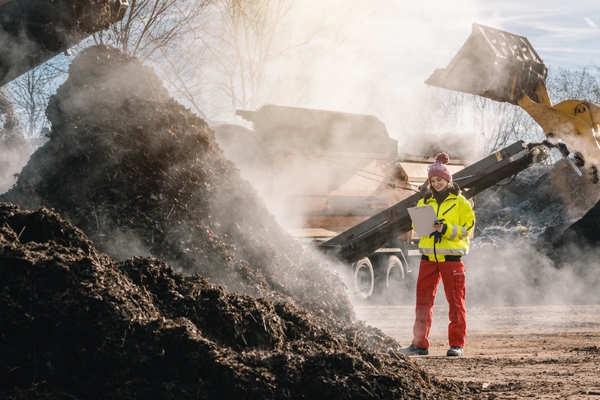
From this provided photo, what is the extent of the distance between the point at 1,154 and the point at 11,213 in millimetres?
7133

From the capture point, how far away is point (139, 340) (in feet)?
10.2

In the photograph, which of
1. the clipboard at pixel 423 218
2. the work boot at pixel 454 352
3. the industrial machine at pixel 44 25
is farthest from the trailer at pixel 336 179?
the industrial machine at pixel 44 25

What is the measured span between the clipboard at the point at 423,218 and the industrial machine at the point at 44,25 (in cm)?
347

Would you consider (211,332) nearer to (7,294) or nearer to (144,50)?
(7,294)

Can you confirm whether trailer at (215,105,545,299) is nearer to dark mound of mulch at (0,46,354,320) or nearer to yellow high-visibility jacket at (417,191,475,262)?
yellow high-visibility jacket at (417,191,475,262)

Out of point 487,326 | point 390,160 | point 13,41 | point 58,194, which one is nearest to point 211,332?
point 58,194

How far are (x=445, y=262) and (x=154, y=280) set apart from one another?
10.6 feet

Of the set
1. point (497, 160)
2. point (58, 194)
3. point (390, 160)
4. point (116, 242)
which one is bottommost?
point (116, 242)

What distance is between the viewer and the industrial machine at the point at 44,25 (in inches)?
223

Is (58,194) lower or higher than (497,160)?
lower

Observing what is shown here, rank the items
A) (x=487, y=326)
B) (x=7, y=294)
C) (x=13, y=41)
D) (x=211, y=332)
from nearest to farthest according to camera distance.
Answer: (x=7, y=294) < (x=211, y=332) < (x=13, y=41) < (x=487, y=326)

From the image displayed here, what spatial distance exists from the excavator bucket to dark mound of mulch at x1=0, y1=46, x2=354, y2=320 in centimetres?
431

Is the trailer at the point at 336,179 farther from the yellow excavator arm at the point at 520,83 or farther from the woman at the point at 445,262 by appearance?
the woman at the point at 445,262

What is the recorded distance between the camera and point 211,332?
3.54 m
